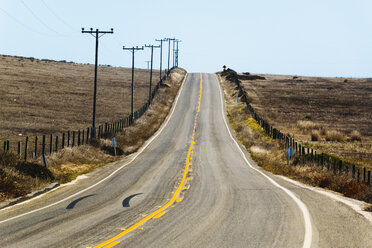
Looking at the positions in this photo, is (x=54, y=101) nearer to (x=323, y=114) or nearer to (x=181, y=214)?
(x=323, y=114)

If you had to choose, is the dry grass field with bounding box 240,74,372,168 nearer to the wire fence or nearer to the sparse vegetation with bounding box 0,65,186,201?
the wire fence

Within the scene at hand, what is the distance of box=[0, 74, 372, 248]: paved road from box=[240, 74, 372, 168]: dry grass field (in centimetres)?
1499

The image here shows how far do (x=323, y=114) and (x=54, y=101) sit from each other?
3840 cm

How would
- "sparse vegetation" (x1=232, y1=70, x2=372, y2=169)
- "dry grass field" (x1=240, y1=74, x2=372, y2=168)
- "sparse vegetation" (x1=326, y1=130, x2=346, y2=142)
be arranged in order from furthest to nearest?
"sparse vegetation" (x1=326, y1=130, x2=346, y2=142) < "dry grass field" (x1=240, y1=74, x2=372, y2=168) < "sparse vegetation" (x1=232, y1=70, x2=372, y2=169)

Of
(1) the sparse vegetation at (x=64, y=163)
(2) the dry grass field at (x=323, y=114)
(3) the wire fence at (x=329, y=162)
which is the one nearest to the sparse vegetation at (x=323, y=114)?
(2) the dry grass field at (x=323, y=114)

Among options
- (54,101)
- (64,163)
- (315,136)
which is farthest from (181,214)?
(54,101)

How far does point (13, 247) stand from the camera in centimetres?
827

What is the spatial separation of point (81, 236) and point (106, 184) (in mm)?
7487

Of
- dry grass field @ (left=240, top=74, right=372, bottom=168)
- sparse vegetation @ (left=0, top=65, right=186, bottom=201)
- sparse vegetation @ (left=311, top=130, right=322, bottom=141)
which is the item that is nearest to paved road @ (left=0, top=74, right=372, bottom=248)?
sparse vegetation @ (left=0, top=65, right=186, bottom=201)

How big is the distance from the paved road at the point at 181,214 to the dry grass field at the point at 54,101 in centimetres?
1530

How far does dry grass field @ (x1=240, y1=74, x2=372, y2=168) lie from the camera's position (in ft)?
117

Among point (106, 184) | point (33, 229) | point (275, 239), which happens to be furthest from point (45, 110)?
point (275, 239)

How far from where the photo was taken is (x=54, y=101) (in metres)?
54.2

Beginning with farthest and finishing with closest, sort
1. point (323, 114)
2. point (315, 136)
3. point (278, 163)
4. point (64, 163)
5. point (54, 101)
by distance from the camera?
point (323, 114) < point (54, 101) < point (315, 136) < point (278, 163) < point (64, 163)
